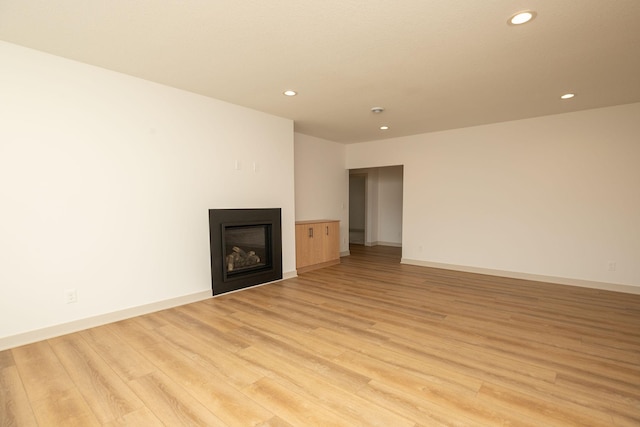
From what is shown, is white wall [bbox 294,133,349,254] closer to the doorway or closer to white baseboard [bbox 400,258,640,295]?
the doorway

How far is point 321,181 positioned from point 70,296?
4544 mm

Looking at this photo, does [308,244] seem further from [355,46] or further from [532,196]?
[532,196]

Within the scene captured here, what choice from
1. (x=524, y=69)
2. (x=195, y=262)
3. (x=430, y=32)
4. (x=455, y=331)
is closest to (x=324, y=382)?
(x=455, y=331)

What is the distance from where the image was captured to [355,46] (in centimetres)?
247

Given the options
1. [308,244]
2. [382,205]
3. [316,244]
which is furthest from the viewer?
[382,205]

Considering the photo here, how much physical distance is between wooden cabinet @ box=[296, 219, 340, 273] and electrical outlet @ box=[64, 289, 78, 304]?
3092mm

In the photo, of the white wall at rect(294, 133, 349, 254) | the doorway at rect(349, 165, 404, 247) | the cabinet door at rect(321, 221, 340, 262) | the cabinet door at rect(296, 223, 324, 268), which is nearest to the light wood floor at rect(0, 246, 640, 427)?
the cabinet door at rect(296, 223, 324, 268)

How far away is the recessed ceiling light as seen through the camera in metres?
2.02

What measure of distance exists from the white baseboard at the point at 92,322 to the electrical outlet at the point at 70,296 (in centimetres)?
20

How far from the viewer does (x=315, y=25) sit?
218cm

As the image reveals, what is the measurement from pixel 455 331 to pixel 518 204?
3098 mm

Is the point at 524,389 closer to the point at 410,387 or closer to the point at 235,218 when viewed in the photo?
the point at 410,387

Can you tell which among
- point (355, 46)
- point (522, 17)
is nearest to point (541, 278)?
point (522, 17)

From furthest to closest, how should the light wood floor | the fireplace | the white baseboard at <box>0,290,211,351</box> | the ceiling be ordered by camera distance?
the fireplace < the white baseboard at <box>0,290,211,351</box> < the ceiling < the light wood floor
